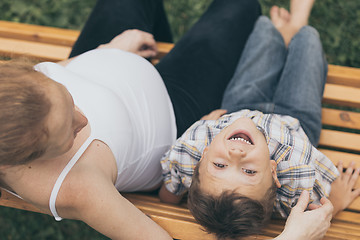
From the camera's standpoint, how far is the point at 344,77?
2.47 meters

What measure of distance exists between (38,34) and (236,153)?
1830 mm

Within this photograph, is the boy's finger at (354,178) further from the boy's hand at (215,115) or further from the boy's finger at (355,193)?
the boy's hand at (215,115)

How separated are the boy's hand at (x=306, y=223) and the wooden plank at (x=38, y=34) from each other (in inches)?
76.0

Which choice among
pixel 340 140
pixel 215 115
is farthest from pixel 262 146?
pixel 340 140

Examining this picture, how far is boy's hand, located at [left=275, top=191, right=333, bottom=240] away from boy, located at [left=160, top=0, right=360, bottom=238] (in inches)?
6.1

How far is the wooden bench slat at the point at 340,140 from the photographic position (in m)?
2.32

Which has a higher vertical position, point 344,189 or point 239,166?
point 239,166

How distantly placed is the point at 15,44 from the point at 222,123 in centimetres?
159

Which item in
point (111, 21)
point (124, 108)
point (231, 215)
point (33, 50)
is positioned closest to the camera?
point (231, 215)

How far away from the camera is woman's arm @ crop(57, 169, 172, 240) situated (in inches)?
56.4

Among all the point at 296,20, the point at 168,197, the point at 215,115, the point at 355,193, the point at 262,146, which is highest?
the point at 296,20

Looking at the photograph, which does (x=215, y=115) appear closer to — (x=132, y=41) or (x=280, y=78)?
(x=280, y=78)

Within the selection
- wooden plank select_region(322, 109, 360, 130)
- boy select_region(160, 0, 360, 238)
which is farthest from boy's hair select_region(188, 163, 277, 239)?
wooden plank select_region(322, 109, 360, 130)

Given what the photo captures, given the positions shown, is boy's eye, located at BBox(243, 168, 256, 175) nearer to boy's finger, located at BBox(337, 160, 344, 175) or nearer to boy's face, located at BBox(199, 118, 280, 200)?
boy's face, located at BBox(199, 118, 280, 200)
